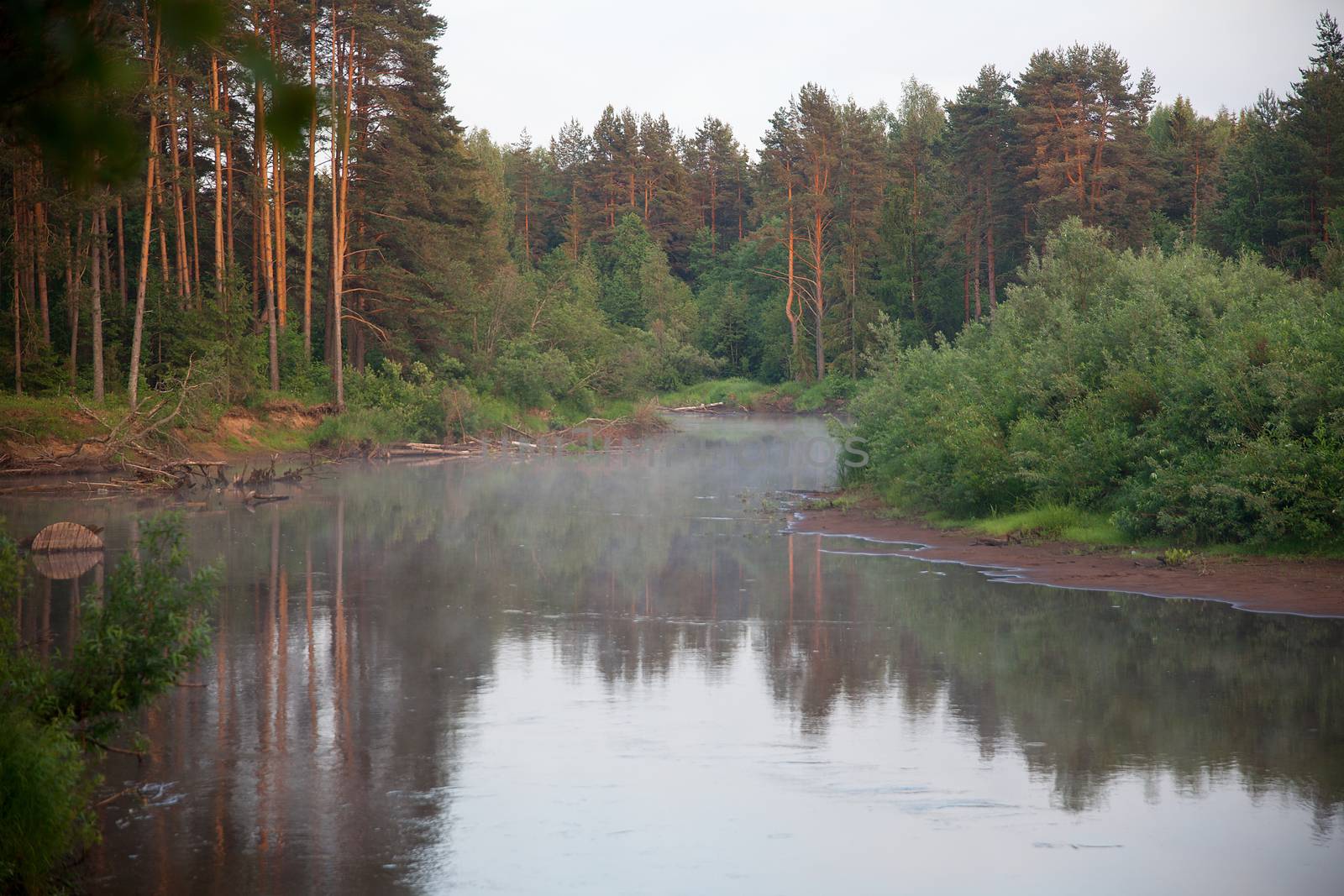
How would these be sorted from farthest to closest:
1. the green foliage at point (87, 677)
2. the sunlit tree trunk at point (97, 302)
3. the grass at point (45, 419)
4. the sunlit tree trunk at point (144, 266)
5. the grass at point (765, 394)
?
1. the grass at point (765, 394)
2. the sunlit tree trunk at point (97, 302)
3. the sunlit tree trunk at point (144, 266)
4. the grass at point (45, 419)
5. the green foliage at point (87, 677)

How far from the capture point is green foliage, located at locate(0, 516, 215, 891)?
6.75 meters

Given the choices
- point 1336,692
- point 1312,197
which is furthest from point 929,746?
point 1312,197

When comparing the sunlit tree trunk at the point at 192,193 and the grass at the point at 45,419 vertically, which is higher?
the sunlit tree trunk at the point at 192,193

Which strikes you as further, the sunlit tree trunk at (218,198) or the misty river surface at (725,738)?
the sunlit tree trunk at (218,198)

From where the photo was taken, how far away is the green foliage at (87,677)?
266 inches

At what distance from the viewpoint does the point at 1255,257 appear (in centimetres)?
2645

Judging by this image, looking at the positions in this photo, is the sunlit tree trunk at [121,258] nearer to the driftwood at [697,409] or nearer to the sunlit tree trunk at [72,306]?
the sunlit tree trunk at [72,306]

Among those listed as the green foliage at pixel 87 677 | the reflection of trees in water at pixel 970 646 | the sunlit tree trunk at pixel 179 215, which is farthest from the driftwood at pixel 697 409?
the green foliage at pixel 87 677

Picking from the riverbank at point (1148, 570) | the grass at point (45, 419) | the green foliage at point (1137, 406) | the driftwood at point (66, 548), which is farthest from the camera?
the grass at point (45, 419)

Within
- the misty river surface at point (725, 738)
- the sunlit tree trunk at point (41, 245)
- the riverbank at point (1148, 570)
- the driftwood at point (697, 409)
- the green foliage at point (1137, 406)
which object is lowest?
the misty river surface at point (725, 738)

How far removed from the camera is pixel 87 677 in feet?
26.6

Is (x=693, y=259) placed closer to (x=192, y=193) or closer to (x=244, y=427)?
(x=192, y=193)

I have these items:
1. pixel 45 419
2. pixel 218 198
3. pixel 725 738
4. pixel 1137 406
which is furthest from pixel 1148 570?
pixel 218 198

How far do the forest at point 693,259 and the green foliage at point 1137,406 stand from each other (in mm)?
74
